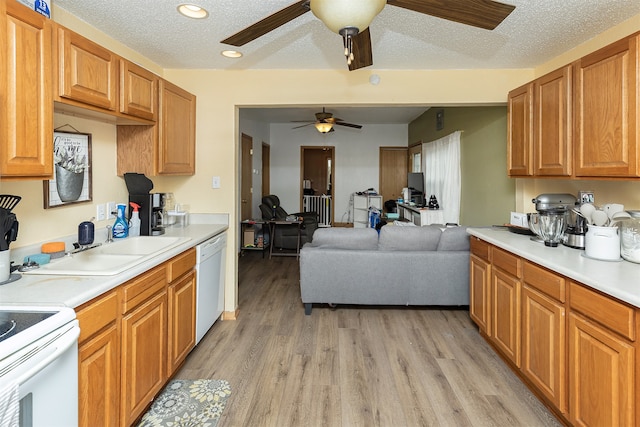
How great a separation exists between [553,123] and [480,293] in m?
1.42

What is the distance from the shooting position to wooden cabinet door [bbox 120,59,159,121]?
7.48 feet

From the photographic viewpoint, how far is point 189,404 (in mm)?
2150

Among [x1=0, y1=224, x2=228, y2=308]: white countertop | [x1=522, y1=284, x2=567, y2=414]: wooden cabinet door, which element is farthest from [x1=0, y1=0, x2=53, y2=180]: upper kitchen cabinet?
[x1=522, y1=284, x2=567, y2=414]: wooden cabinet door

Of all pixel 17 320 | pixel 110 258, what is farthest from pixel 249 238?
pixel 17 320

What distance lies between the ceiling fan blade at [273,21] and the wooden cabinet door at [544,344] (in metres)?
1.97

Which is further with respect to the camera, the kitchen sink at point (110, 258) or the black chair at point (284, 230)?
the black chair at point (284, 230)

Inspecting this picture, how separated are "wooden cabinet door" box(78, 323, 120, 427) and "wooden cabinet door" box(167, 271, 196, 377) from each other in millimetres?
597

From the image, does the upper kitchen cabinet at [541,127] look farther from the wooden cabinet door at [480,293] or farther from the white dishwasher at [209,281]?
the white dishwasher at [209,281]

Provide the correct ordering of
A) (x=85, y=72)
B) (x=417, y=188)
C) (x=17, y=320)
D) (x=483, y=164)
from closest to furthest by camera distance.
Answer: (x=17, y=320)
(x=85, y=72)
(x=483, y=164)
(x=417, y=188)

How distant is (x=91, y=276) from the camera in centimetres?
166

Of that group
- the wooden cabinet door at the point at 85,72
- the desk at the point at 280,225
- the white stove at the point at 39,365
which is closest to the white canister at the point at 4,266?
the white stove at the point at 39,365

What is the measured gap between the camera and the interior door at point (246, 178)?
644cm

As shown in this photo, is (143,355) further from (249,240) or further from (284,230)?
(249,240)

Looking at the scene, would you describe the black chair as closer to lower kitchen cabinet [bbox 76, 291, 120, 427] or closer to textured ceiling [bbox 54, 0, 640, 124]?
textured ceiling [bbox 54, 0, 640, 124]
